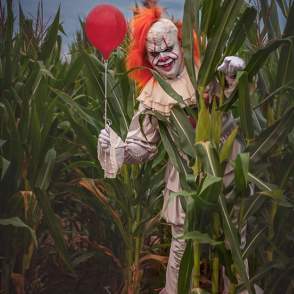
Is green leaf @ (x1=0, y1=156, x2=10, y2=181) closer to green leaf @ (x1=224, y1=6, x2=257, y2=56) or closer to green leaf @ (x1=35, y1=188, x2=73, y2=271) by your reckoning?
green leaf @ (x1=35, y1=188, x2=73, y2=271)

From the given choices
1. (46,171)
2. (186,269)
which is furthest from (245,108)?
(46,171)

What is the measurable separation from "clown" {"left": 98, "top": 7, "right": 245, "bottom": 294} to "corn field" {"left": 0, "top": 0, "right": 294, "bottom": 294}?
0.16 ft

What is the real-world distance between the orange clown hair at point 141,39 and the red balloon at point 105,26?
30mm

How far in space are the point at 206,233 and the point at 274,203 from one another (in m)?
0.19

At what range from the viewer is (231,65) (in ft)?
3.22

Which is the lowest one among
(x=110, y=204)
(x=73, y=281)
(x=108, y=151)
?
(x=73, y=281)

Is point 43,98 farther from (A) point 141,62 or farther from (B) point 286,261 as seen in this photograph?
(B) point 286,261

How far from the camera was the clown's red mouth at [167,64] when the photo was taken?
3.55 feet

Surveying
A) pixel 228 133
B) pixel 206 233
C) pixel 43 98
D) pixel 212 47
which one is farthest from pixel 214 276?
pixel 43 98

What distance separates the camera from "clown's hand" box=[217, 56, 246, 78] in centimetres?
98

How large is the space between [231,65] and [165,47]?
0.15 metres

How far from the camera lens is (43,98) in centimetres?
125

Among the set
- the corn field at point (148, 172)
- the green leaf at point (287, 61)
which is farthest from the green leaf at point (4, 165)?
the green leaf at point (287, 61)

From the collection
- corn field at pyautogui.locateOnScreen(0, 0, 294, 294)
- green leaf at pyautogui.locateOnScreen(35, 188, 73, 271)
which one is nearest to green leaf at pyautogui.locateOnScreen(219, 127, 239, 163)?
corn field at pyautogui.locateOnScreen(0, 0, 294, 294)
